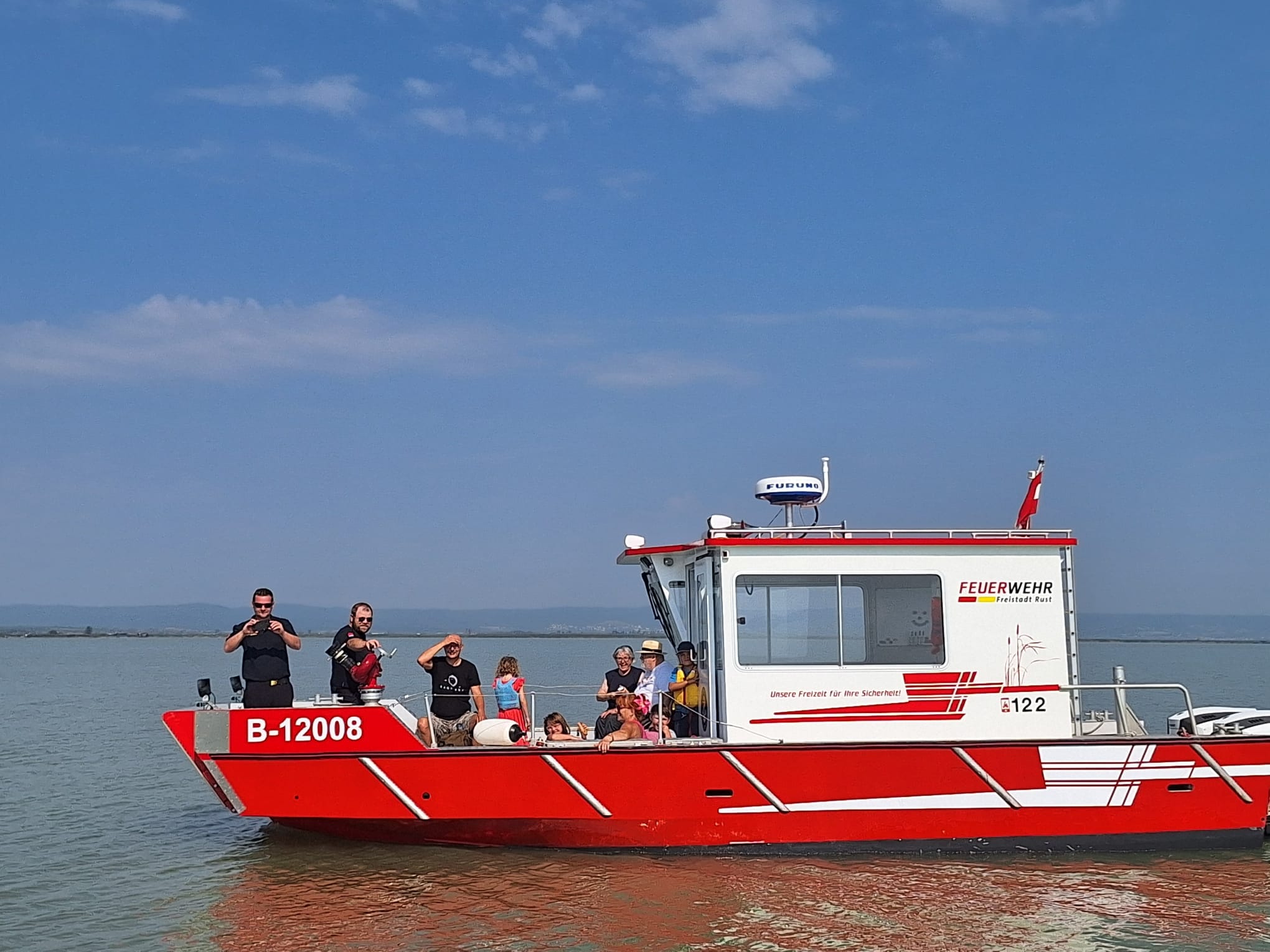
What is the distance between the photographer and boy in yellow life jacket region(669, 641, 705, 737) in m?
9.78

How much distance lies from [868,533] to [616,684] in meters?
2.41

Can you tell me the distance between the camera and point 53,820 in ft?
39.4

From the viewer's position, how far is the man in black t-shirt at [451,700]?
942 cm

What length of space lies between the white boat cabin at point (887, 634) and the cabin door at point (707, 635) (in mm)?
20

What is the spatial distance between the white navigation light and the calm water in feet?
9.18

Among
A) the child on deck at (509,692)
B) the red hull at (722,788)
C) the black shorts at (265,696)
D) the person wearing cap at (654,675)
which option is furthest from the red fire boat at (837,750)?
the child on deck at (509,692)

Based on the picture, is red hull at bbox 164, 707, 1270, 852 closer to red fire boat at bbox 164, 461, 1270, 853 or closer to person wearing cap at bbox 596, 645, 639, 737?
red fire boat at bbox 164, 461, 1270, 853

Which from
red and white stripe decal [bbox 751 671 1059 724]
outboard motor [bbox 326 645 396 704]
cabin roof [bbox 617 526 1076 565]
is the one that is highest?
cabin roof [bbox 617 526 1076 565]

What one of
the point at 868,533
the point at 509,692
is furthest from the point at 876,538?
the point at 509,692

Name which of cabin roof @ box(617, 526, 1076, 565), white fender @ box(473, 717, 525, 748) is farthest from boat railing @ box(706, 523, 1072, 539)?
white fender @ box(473, 717, 525, 748)

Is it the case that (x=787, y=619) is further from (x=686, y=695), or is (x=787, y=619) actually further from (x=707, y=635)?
(x=686, y=695)

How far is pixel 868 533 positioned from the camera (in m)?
9.56

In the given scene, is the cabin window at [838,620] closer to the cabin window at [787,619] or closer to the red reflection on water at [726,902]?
the cabin window at [787,619]

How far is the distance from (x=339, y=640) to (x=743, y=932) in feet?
12.5
